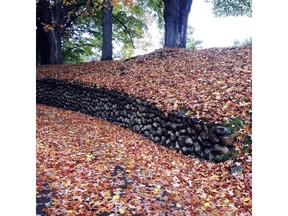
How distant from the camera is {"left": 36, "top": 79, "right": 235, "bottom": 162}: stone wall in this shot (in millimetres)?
5520

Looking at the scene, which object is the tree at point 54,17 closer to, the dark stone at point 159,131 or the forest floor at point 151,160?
the forest floor at point 151,160

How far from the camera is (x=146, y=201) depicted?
393 cm

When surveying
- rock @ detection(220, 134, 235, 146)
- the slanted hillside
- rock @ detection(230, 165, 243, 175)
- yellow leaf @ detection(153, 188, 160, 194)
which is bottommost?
yellow leaf @ detection(153, 188, 160, 194)

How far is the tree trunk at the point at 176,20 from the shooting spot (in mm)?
13219

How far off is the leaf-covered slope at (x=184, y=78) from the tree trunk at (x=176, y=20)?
1239 mm

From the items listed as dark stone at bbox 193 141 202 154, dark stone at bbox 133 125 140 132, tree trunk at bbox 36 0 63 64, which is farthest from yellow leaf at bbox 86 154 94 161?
tree trunk at bbox 36 0 63 64

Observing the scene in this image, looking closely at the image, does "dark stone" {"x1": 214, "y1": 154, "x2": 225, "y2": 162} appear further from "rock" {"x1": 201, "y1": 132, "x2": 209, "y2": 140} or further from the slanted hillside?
"rock" {"x1": 201, "y1": 132, "x2": 209, "y2": 140}

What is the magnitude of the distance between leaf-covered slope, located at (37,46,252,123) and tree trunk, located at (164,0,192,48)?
1.24m

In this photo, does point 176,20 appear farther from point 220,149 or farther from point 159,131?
point 220,149

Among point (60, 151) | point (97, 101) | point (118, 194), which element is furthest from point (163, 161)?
point (97, 101)

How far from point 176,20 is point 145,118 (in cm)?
736

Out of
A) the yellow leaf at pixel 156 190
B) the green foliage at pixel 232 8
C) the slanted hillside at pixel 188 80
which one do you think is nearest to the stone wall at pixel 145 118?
the slanted hillside at pixel 188 80

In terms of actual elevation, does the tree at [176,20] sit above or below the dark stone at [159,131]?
above
